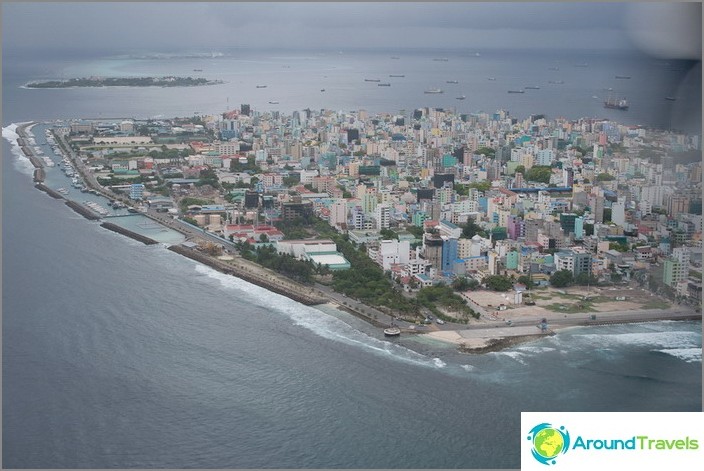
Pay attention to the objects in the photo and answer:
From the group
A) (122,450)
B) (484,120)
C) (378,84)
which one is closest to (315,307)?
(122,450)

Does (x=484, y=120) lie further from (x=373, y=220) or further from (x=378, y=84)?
(x=378, y=84)

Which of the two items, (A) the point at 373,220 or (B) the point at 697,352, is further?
(A) the point at 373,220

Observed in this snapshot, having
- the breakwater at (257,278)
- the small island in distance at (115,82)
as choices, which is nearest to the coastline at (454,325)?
the breakwater at (257,278)

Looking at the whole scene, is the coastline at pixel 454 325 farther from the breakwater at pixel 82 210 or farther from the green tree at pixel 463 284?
the breakwater at pixel 82 210

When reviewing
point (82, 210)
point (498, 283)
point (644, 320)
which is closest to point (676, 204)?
point (644, 320)

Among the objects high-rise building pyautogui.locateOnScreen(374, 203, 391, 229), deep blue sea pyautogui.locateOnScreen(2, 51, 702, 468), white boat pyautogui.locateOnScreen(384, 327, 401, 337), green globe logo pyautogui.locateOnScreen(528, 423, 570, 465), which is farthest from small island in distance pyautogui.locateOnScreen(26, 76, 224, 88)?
green globe logo pyautogui.locateOnScreen(528, 423, 570, 465)

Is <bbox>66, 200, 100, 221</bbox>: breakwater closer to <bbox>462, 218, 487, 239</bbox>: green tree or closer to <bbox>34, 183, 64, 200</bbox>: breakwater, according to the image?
<bbox>34, 183, 64, 200</bbox>: breakwater

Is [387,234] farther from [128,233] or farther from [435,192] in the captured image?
[128,233]
